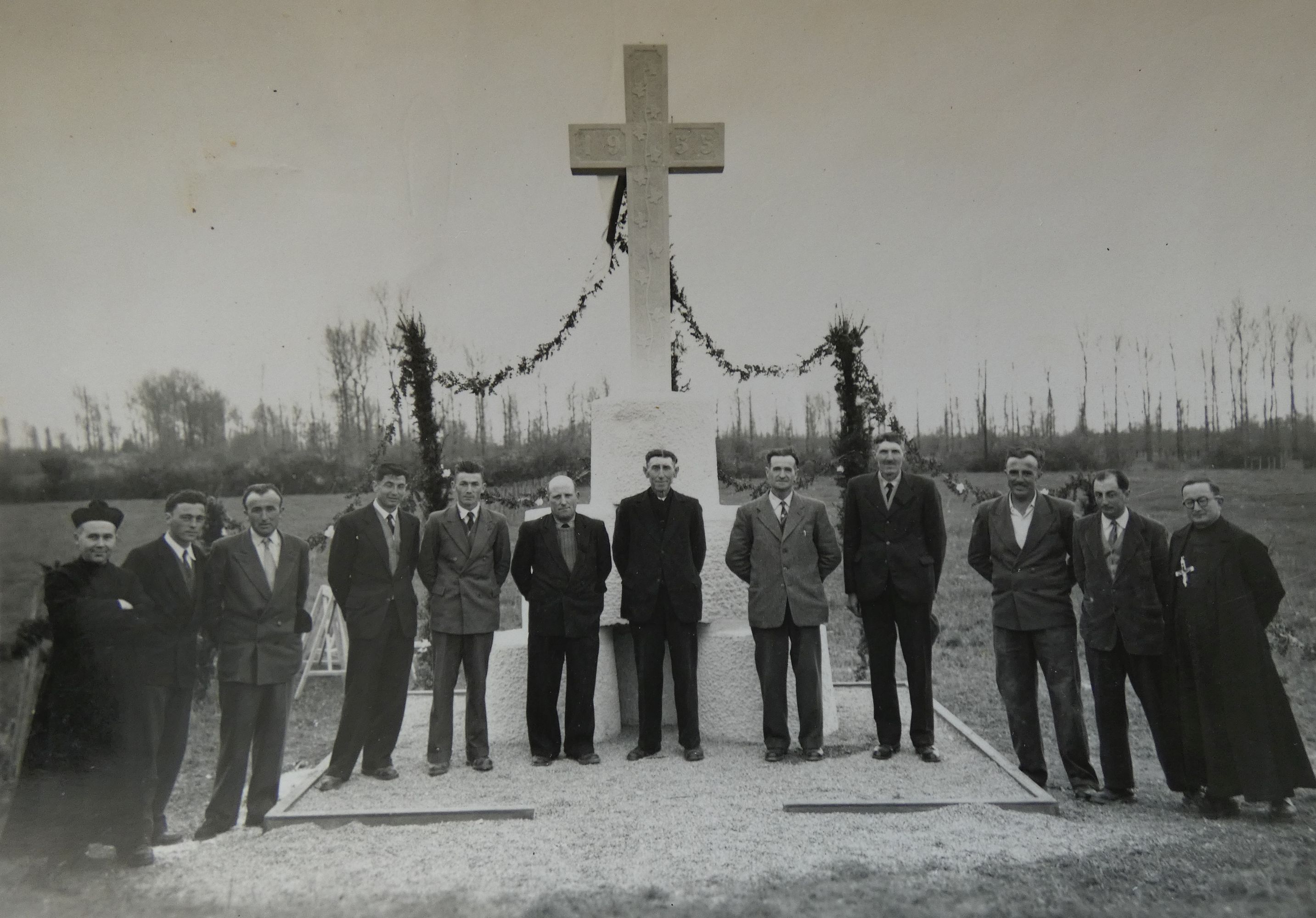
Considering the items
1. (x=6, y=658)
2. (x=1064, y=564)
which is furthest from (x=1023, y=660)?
(x=6, y=658)

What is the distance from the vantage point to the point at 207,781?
432 centimetres

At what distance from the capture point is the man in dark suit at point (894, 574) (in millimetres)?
4824

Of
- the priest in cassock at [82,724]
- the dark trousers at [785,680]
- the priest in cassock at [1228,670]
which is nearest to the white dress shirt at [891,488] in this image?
the dark trousers at [785,680]

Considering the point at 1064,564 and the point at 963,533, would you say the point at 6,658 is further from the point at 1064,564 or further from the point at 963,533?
the point at 963,533

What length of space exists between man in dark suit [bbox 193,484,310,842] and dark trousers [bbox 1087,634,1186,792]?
3.85 metres

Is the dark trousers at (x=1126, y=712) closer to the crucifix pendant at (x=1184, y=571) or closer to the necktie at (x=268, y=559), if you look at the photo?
the crucifix pendant at (x=1184, y=571)

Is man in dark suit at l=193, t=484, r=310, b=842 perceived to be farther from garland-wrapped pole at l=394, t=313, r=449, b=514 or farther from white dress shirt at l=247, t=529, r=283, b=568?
garland-wrapped pole at l=394, t=313, r=449, b=514

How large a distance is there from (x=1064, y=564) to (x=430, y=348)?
411 cm

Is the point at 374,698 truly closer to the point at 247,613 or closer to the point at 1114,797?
the point at 247,613

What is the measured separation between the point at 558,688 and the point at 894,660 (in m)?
1.82

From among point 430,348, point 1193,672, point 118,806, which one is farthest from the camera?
point 430,348

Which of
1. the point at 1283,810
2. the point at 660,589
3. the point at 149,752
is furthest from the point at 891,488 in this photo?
the point at 149,752

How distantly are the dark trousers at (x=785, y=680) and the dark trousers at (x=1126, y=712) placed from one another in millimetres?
1361

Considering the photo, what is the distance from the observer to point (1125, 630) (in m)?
4.33
